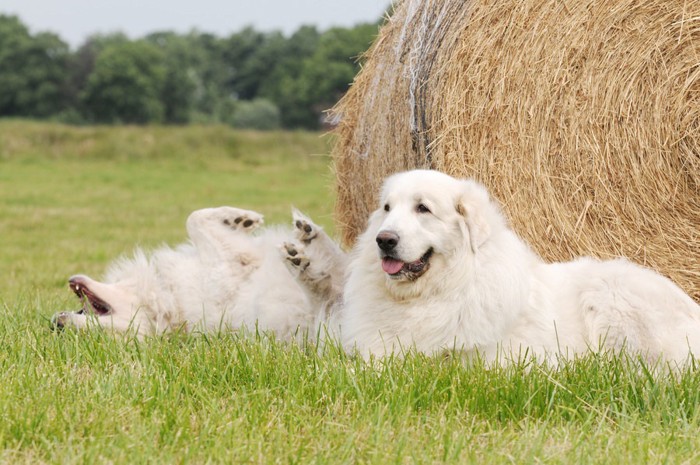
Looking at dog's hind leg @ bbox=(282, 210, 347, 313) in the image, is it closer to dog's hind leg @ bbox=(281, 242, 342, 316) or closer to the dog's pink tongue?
dog's hind leg @ bbox=(281, 242, 342, 316)

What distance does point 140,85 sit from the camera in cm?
5372

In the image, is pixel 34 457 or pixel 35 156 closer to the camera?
pixel 34 457

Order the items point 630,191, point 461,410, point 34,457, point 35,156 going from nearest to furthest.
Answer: point 34,457, point 461,410, point 630,191, point 35,156

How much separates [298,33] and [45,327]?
65.6 m

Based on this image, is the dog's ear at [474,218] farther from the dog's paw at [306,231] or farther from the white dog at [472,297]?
the dog's paw at [306,231]

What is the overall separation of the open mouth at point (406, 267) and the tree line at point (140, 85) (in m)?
45.3

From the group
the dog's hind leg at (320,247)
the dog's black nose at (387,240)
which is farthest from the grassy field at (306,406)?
the dog's hind leg at (320,247)

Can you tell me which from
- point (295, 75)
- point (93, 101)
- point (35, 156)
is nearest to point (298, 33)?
point (295, 75)

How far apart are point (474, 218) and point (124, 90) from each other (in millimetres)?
51548

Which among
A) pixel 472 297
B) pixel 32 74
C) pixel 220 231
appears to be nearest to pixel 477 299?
pixel 472 297

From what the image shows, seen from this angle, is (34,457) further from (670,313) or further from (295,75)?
(295,75)

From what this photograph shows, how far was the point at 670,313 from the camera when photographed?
394 centimetres

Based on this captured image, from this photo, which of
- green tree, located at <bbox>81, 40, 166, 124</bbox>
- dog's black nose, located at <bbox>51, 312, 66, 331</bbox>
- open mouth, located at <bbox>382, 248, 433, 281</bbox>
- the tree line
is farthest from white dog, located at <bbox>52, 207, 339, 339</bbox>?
green tree, located at <bbox>81, 40, 166, 124</bbox>

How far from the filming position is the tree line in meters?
51.3
